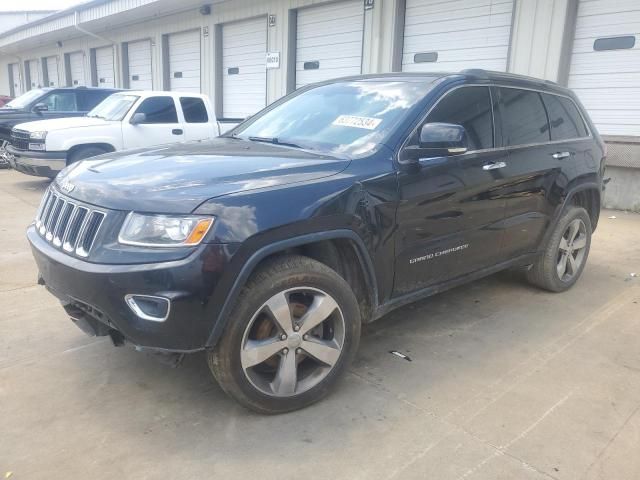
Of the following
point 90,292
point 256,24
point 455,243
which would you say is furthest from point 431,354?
point 256,24

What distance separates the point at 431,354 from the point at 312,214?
147cm

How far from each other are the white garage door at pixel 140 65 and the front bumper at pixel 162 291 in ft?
61.4

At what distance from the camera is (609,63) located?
8586 millimetres

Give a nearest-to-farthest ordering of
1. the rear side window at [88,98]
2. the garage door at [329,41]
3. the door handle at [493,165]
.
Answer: the door handle at [493,165] → the rear side window at [88,98] → the garage door at [329,41]

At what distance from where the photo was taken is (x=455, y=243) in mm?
3525

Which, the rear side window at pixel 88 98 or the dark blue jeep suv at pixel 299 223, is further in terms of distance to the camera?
the rear side window at pixel 88 98

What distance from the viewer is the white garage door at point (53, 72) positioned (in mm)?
27797

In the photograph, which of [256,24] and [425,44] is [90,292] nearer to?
[425,44]

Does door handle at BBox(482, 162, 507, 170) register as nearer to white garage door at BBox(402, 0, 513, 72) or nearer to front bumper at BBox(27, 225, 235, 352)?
front bumper at BBox(27, 225, 235, 352)

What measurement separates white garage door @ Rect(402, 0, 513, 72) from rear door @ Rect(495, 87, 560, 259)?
594 cm

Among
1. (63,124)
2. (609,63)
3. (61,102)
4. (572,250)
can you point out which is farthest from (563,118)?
(61,102)

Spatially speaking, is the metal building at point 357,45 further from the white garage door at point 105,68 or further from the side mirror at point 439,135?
the side mirror at point 439,135

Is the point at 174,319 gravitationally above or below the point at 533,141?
below

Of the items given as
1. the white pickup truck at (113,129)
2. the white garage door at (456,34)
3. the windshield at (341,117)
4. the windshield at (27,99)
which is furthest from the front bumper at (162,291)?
the windshield at (27,99)
